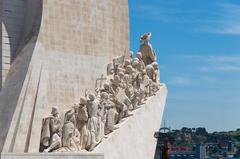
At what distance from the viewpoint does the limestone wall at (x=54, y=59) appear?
46.6 ft

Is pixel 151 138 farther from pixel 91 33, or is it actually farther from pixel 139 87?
pixel 91 33

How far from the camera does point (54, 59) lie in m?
15.4

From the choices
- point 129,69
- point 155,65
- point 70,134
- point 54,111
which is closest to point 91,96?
point 54,111

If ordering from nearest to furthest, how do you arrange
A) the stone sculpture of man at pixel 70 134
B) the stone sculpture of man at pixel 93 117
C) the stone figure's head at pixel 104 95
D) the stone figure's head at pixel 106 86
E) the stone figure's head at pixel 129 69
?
the stone sculpture of man at pixel 70 134
the stone sculpture of man at pixel 93 117
the stone figure's head at pixel 104 95
the stone figure's head at pixel 106 86
the stone figure's head at pixel 129 69

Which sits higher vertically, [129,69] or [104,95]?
[129,69]

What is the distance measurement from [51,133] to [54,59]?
2094mm

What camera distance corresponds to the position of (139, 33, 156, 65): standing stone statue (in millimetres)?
18125

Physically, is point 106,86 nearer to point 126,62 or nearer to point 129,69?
point 129,69

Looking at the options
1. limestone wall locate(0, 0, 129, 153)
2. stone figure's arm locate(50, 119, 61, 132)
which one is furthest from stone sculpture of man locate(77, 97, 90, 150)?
stone figure's arm locate(50, 119, 61, 132)

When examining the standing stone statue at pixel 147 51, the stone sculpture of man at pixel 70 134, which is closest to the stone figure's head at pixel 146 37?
the standing stone statue at pixel 147 51

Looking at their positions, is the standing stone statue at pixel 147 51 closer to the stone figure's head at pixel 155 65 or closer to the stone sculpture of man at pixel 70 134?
the stone figure's head at pixel 155 65

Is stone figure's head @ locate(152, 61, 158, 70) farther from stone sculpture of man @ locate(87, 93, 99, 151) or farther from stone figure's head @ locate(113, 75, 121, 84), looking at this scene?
stone sculpture of man @ locate(87, 93, 99, 151)

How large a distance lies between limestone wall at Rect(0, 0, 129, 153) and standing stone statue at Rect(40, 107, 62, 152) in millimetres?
161

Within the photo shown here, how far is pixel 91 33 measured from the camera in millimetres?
16562
